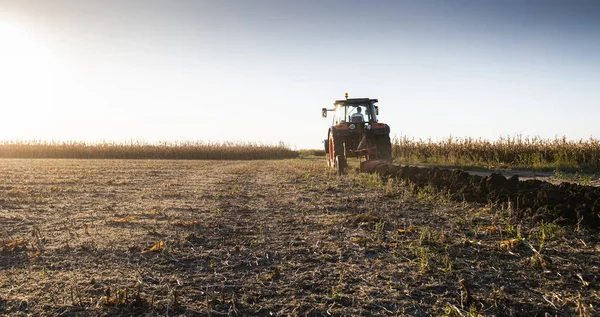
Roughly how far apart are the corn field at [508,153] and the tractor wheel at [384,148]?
6189mm

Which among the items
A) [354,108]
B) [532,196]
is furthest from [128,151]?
[532,196]

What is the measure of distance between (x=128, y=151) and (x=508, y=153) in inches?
1044

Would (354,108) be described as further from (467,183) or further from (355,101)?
(467,183)

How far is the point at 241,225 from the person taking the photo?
4898 millimetres

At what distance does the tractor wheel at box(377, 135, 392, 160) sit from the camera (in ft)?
38.2

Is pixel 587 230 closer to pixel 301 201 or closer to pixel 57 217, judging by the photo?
pixel 301 201

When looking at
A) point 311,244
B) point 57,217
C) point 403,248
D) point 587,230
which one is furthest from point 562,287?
point 57,217

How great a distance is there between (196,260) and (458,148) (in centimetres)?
1777

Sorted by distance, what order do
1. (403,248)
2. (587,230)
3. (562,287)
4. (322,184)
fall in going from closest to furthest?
(562,287), (403,248), (587,230), (322,184)

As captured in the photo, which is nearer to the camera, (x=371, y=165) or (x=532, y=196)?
(x=532, y=196)

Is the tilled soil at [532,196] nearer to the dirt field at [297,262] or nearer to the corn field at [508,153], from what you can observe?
the dirt field at [297,262]

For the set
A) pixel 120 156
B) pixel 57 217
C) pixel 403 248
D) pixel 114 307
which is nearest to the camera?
pixel 114 307

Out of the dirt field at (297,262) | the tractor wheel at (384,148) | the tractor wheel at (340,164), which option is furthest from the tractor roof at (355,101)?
the dirt field at (297,262)

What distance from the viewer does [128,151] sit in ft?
106
